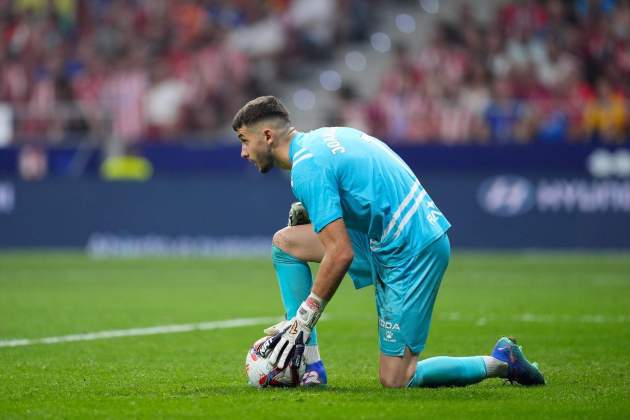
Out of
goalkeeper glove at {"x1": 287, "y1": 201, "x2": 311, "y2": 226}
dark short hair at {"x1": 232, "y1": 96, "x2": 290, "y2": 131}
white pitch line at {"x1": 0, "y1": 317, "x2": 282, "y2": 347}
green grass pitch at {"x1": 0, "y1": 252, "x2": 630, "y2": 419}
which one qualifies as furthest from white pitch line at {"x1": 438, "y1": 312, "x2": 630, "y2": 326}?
dark short hair at {"x1": 232, "y1": 96, "x2": 290, "y2": 131}

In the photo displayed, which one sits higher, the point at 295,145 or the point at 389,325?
the point at 295,145

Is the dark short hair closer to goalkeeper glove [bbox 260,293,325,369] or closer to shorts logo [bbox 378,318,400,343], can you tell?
goalkeeper glove [bbox 260,293,325,369]

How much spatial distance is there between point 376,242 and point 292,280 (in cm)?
59

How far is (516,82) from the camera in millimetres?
21438

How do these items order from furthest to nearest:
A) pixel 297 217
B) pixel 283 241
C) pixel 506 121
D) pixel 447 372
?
1. pixel 506 121
2. pixel 297 217
3. pixel 283 241
4. pixel 447 372

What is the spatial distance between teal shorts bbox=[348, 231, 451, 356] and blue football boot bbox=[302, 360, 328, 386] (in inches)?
16.1

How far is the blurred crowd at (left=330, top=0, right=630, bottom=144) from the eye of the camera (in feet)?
67.4

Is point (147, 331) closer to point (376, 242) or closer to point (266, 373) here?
point (266, 373)

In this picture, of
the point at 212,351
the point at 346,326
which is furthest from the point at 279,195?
the point at 212,351

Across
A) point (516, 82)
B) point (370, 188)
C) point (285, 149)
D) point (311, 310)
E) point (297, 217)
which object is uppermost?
point (516, 82)

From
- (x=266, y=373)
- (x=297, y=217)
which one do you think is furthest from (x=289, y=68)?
(x=266, y=373)

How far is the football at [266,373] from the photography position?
639cm

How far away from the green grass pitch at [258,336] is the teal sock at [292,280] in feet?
1.79

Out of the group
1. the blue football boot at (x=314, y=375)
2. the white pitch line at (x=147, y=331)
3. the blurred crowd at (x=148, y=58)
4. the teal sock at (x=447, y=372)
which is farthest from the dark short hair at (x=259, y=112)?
the blurred crowd at (x=148, y=58)
